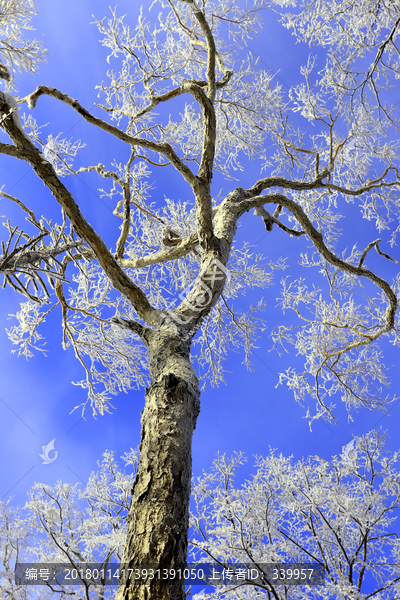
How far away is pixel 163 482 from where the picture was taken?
1.86 meters

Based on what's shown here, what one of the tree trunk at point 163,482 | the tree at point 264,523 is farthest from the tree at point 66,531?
the tree trunk at point 163,482

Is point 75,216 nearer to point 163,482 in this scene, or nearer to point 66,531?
point 163,482

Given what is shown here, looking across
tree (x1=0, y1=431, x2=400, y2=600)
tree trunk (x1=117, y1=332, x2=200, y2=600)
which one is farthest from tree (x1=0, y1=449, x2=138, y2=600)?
tree trunk (x1=117, y1=332, x2=200, y2=600)

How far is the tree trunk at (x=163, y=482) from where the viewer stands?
1597 mm

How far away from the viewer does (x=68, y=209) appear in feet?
9.05

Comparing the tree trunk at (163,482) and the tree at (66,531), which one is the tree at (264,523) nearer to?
the tree at (66,531)

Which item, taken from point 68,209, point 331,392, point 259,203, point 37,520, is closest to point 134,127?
point 259,203

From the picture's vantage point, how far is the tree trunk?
160 cm

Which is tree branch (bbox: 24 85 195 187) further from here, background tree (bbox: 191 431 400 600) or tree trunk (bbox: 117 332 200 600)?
background tree (bbox: 191 431 400 600)

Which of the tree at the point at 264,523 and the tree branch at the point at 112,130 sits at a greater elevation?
the tree branch at the point at 112,130

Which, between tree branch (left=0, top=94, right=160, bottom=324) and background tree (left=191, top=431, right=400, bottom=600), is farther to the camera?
background tree (left=191, top=431, right=400, bottom=600)

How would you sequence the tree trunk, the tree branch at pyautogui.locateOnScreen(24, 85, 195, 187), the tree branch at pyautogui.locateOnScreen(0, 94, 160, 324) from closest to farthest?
1. the tree trunk
2. the tree branch at pyautogui.locateOnScreen(0, 94, 160, 324)
3. the tree branch at pyautogui.locateOnScreen(24, 85, 195, 187)

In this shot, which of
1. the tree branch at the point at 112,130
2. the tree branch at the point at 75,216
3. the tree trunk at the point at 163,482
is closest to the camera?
the tree trunk at the point at 163,482

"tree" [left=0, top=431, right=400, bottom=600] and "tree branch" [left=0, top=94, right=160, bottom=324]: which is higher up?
"tree branch" [left=0, top=94, right=160, bottom=324]
